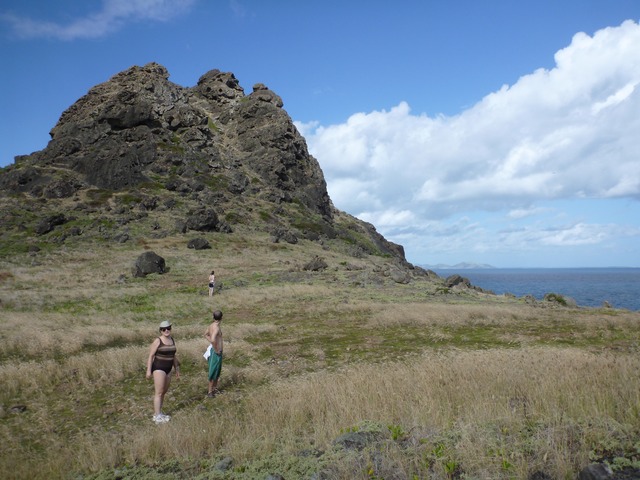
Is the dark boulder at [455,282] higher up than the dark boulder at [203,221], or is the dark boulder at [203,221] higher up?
the dark boulder at [203,221]

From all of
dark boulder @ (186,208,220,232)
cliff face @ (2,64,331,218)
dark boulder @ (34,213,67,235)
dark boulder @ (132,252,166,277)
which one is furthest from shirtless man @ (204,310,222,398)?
cliff face @ (2,64,331,218)

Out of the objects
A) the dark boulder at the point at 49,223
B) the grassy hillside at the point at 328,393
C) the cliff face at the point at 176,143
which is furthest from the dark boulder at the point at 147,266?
the cliff face at the point at 176,143

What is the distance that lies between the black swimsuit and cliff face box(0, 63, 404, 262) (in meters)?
65.0

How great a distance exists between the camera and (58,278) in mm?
43562

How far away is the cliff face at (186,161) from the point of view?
288ft

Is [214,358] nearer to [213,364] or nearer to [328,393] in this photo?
[213,364]

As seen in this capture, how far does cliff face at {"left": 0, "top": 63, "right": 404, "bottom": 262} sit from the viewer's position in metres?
87.8

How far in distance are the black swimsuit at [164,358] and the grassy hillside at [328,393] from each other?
4.16 ft

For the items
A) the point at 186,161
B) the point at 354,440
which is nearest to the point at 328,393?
the point at 354,440

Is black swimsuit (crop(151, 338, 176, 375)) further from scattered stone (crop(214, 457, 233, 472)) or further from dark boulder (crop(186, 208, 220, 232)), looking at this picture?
dark boulder (crop(186, 208, 220, 232))

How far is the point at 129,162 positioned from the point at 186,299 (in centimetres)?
7648

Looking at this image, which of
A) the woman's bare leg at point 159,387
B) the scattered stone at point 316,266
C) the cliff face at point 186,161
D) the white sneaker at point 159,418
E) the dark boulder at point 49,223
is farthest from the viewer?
the cliff face at point 186,161

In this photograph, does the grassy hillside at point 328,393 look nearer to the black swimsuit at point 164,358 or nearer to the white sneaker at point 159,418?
the white sneaker at point 159,418

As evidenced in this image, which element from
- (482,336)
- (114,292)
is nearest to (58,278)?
(114,292)
